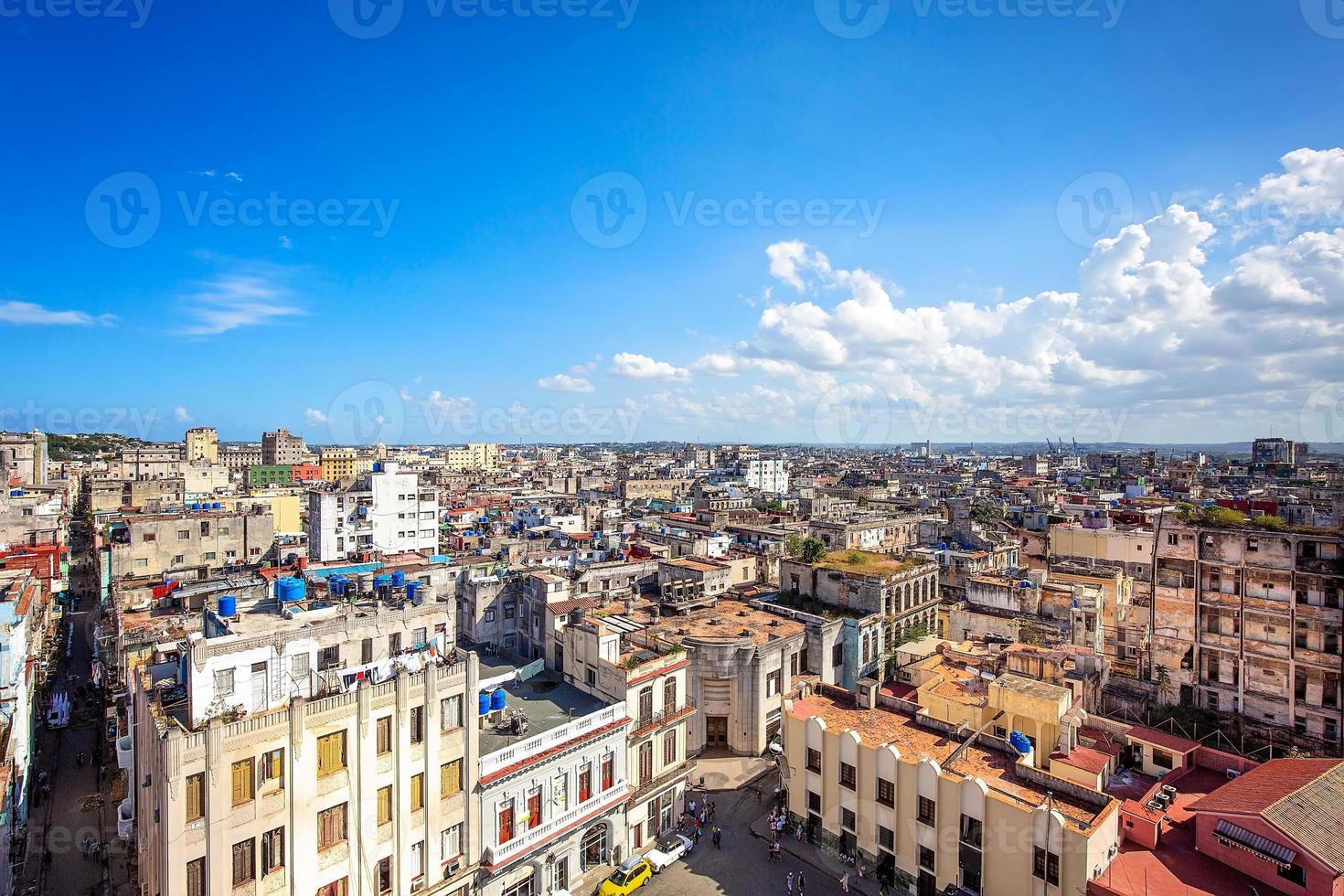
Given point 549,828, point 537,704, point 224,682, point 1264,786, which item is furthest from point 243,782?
point 1264,786

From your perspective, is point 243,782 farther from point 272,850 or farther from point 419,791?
point 419,791

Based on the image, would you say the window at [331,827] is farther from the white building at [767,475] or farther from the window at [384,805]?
the white building at [767,475]

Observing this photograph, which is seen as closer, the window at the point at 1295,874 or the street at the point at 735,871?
the window at the point at 1295,874

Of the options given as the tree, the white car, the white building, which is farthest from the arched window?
the white building

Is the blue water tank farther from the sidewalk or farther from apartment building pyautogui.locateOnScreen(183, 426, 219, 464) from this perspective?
apartment building pyautogui.locateOnScreen(183, 426, 219, 464)

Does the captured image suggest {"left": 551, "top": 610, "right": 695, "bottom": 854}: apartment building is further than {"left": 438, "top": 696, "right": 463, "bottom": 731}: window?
Yes

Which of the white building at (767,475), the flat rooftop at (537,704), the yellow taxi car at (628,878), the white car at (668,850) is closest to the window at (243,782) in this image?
the flat rooftop at (537,704)
